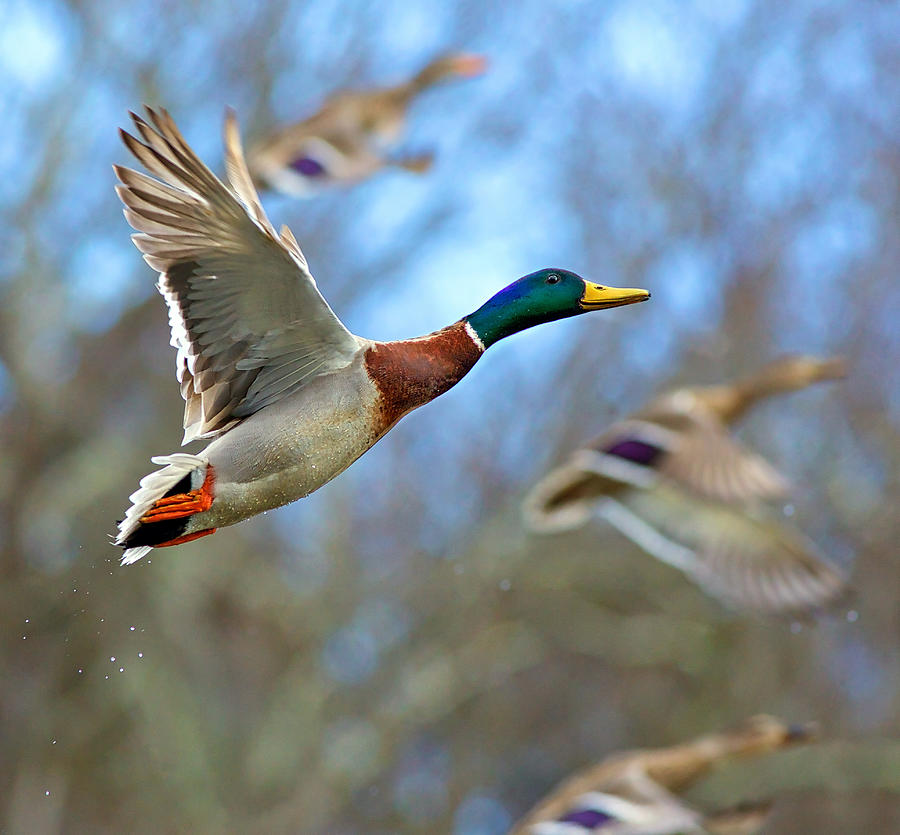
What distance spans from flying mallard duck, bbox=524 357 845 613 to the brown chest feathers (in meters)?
3.96

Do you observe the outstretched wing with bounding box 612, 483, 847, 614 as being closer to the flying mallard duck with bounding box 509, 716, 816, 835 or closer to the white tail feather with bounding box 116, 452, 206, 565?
the flying mallard duck with bounding box 509, 716, 816, 835

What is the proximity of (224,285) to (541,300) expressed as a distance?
0.80 meters

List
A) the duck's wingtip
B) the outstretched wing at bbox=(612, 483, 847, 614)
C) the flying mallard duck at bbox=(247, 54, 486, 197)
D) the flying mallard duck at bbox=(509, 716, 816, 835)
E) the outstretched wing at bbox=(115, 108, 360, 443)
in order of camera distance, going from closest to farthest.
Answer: the outstretched wing at bbox=(115, 108, 360, 443) → the duck's wingtip → the flying mallard duck at bbox=(509, 716, 816, 835) → the outstretched wing at bbox=(612, 483, 847, 614) → the flying mallard duck at bbox=(247, 54, 486, 197)

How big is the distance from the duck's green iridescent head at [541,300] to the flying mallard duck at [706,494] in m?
3.71

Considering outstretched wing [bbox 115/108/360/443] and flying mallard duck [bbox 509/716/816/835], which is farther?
flying mallard duck [bbox 509/716/816/835]

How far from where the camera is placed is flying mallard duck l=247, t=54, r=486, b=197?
8523mm

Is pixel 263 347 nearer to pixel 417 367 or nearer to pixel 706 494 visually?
pixel 417 367

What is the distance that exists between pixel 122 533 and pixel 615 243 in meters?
8.76

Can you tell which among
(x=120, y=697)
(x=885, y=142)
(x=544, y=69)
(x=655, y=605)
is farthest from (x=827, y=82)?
(x=120, y=697)

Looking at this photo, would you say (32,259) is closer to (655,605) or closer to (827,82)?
(655,605)

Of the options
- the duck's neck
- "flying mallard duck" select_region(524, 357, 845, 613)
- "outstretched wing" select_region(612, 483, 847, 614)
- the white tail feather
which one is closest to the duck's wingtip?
the white tail feather

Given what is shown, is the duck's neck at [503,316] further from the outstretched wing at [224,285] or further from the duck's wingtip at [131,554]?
the duck's wingtip at [131,554]

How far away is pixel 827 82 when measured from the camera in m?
12.8

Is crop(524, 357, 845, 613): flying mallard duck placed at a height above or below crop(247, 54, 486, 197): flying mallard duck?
below
